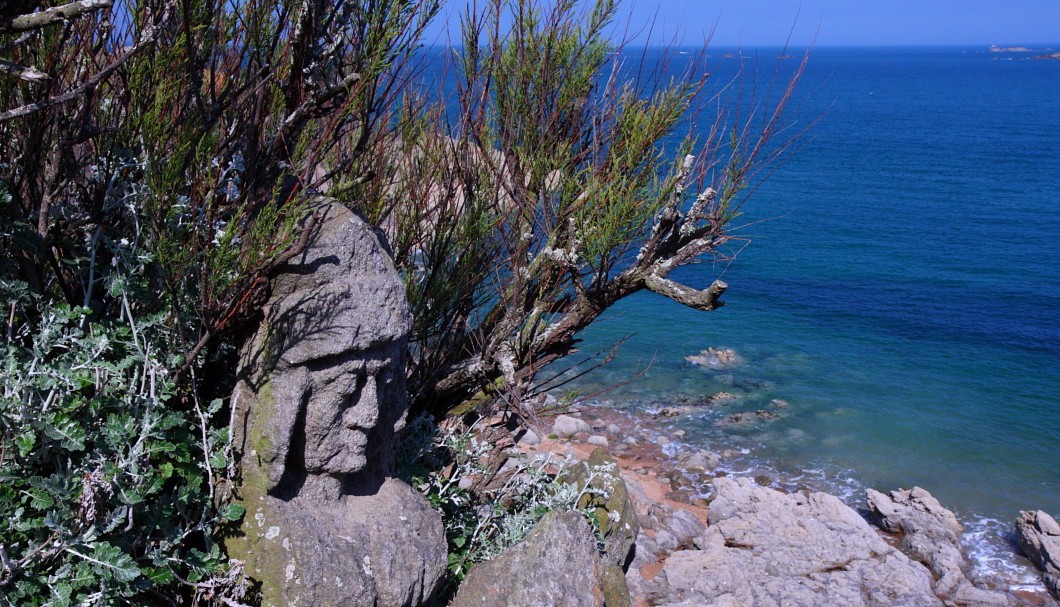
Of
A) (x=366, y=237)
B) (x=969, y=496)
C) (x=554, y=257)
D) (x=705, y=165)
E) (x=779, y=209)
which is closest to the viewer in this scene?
(x=366, y=237)

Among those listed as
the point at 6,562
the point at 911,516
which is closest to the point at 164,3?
the point at 6,562

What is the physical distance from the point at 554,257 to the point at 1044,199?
134ft

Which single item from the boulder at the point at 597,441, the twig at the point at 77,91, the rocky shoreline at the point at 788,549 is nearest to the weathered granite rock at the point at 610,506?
the rocky shoreline at the point at 788,549

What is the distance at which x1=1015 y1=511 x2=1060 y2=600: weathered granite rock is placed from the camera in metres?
11.6

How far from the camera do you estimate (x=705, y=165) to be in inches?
281

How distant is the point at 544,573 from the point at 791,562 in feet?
19.4

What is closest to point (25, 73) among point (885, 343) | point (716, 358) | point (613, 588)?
point (613, 588)

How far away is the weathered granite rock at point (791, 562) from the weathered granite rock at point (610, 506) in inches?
37.6

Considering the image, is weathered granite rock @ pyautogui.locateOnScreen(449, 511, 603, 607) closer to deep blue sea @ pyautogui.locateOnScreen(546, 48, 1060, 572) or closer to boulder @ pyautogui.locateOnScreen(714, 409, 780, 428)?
deep blue sea @ pyautogui.locateOnScreen(546, 48, 1060, 572)

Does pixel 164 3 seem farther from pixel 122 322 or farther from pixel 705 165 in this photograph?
pixel 705 165

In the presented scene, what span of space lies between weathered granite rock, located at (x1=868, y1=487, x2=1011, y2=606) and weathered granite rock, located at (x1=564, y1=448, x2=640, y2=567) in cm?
487

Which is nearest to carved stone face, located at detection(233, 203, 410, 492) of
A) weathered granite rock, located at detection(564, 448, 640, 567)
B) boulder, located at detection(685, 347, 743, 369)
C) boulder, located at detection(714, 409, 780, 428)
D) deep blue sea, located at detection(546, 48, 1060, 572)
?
deep blue sea, located at detection(546, 48, 1060, 572)

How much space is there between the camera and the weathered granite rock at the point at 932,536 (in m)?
10.9

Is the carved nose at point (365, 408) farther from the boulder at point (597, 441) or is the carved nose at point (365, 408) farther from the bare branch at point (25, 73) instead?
the boulder at point (597, 441)
